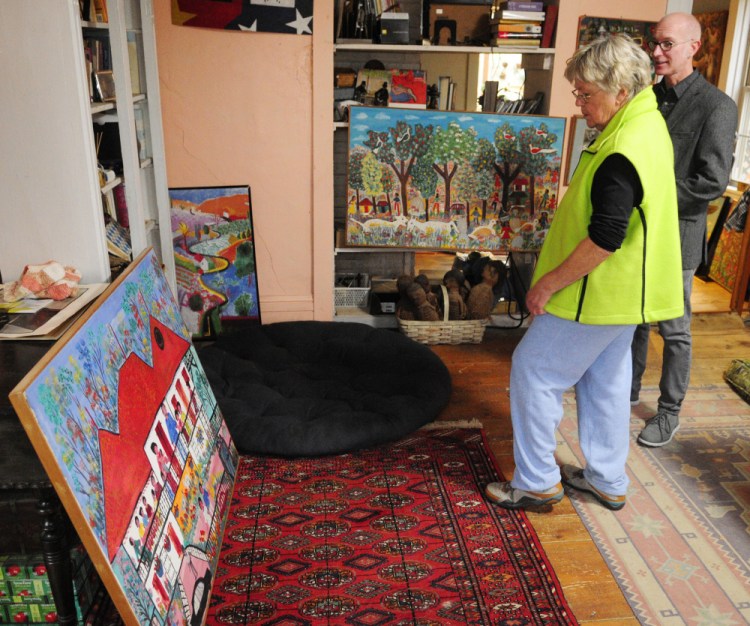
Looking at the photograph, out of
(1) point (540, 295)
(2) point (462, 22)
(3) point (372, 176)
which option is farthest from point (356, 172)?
(1) point (540, 295)

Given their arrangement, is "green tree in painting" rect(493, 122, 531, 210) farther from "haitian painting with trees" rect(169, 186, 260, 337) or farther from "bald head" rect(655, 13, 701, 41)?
"haitian painting with trees" rect(169, 186, 260, 337)

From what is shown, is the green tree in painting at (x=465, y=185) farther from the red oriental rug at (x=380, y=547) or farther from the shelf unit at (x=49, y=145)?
the shelf unit at (x=49, y=145)

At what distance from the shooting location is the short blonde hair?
1921 millimetres

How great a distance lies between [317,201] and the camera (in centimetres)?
370

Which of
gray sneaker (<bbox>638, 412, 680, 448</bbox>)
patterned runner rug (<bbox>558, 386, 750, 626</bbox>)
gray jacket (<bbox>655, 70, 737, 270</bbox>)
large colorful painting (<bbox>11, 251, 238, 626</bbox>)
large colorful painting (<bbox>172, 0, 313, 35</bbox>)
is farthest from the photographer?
large colorful painting (<bbox>172, 0, 313, 35</bbox>)

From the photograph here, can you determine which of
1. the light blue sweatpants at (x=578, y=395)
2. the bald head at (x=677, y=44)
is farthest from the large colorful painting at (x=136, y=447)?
the bald head at (x=677, y=44)

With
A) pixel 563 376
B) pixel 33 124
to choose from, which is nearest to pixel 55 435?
pixel 33 124

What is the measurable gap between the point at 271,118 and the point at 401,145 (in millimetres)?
665

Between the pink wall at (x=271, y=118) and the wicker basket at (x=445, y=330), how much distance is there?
0.53 meters

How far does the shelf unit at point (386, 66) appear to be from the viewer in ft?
11.8

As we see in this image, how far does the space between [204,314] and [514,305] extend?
5.84 ft

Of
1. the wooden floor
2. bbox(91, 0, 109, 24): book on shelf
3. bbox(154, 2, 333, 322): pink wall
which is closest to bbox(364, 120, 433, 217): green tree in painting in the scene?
bbox(154, 2, 333, 322): pink wall

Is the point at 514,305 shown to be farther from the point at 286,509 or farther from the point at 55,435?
the point at 55,435

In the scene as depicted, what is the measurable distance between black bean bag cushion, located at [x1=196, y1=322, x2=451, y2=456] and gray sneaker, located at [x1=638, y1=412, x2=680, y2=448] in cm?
81
